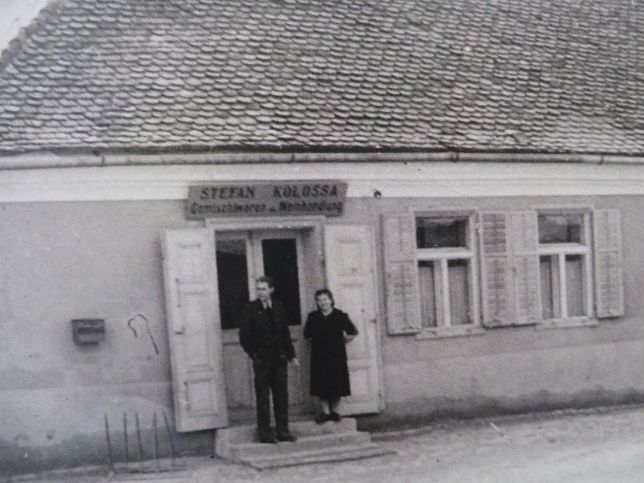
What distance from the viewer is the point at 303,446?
8.95 metres

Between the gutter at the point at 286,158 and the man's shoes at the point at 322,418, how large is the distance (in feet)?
9.70

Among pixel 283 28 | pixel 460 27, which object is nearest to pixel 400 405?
pixel 283 28

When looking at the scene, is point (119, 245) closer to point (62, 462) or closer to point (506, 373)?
point (62, 462)

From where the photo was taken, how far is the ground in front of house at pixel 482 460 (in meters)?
7.99

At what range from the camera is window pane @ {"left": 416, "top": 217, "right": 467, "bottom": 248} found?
34.6ft

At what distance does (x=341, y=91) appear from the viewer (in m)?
10.7

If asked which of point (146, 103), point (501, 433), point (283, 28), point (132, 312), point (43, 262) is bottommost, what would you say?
point (501, 433)

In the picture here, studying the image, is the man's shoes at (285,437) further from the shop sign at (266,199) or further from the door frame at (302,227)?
the shop sign at (266,199)

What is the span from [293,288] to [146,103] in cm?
281

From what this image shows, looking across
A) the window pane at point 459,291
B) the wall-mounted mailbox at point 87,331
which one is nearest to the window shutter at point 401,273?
the window pane at point 459,291

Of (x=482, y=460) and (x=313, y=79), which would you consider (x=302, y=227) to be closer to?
(x=313, y=79)

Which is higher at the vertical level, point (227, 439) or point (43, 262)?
point (43, 262)

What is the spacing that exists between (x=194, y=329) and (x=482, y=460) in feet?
11.2

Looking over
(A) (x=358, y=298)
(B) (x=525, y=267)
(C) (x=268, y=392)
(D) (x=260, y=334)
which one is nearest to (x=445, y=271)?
(B) (x=525, y=267)
